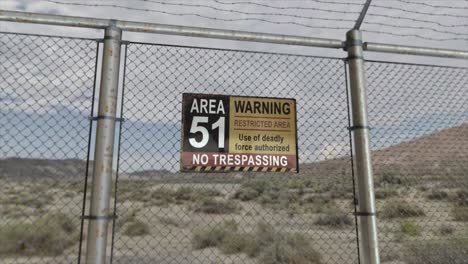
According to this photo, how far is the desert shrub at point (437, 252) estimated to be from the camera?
8.09 m

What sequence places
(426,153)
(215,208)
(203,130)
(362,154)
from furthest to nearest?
→ (215,208), (426,153), (362,154), (203,130)

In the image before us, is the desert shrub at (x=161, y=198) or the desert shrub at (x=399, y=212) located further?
the desert shrub at (x=161, y=198)

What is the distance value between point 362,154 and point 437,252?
7183 millimetres

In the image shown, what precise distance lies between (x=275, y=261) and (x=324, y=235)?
14.0ft

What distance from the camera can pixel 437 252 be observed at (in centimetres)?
876

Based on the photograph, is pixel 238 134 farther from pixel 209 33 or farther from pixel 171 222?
pixel 171 222

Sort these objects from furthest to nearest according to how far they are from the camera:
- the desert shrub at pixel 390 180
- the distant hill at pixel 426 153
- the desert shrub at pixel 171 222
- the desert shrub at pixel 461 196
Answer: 1. the desert shrub at pixel 390 180
2. the desert shrub at pixel 461 196
3. the desert shrub at pixel 171 222
4. the distant hill at pixel 426 153

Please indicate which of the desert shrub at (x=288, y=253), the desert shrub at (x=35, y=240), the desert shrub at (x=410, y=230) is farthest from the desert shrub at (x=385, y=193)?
the desert shrub at (x=35, y=240)

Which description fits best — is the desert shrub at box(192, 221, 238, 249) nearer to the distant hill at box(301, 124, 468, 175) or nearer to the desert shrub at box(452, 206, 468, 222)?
the distant hill at box(301, 124, 468, 175)

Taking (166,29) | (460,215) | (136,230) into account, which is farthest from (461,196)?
(166,29)

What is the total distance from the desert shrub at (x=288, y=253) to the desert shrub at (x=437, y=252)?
7.28 ft

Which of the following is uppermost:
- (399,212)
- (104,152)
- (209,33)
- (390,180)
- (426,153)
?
(390,180)

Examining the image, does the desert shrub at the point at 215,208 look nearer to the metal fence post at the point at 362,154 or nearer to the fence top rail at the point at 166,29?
the metal fence post at the point at 362,154

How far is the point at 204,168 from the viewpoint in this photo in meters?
3.07
